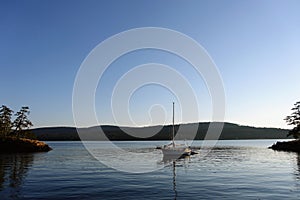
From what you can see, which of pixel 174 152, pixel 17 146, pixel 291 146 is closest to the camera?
pixel 174 152

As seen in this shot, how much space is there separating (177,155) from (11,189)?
66379 millimetres

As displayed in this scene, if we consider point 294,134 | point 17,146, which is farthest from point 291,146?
point 17,146

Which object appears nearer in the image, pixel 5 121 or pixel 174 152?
pixel 174 152

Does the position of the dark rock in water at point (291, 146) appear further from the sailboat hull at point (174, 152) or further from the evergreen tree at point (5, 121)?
the evergreen tree at point (5, 121)

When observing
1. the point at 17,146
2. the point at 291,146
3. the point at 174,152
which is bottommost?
the point at 174,152

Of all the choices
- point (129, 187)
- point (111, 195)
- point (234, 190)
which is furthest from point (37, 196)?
point (234, 190)

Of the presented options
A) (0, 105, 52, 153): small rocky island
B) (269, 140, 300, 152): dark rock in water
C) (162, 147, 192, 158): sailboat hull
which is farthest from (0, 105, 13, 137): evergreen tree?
(269, 140, 300, 152): dark rock in water

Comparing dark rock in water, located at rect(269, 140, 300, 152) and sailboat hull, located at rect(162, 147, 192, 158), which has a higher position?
dark rock in water, located at rect(269, 140, 300, 152)

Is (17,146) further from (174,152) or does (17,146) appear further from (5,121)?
(174,152)

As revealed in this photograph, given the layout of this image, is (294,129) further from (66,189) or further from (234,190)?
(66,189)

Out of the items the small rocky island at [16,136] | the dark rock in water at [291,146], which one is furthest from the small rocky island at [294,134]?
the small rocky island at [16,136]

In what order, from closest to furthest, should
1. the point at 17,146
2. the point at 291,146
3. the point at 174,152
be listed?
the point at 174,152, the point at 17,146, the point at 291,146

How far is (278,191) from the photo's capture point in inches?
1468

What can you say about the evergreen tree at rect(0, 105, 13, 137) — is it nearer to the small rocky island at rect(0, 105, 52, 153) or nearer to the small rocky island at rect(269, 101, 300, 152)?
the small rocky island at rect(0, 105, 52, 153)
